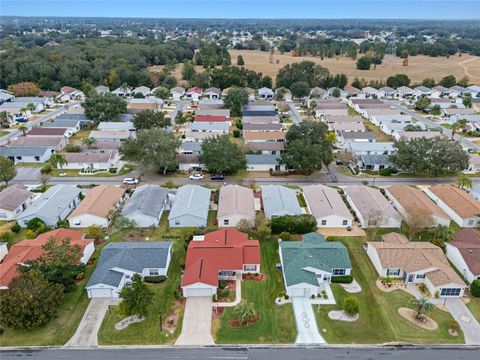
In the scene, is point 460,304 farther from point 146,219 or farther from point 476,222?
point 146,219

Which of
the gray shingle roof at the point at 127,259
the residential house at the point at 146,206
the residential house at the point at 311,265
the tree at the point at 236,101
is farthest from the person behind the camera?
the tree at the point at 236,101

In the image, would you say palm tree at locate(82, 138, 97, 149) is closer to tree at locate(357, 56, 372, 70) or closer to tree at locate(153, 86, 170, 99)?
tree at locate(153, 86, 170, 99)

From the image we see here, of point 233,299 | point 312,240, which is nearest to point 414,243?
point 312,240

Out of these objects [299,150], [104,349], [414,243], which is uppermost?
[299,150]

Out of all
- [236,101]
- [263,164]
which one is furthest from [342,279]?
[236,101]

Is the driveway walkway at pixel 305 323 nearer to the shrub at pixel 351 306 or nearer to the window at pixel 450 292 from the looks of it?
the shrub at pixel 351 306

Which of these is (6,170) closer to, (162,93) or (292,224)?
(292,224)

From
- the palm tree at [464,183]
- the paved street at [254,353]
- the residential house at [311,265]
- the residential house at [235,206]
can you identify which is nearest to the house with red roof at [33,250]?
the paved street at [254,353]
